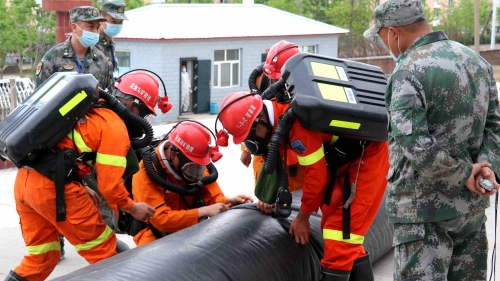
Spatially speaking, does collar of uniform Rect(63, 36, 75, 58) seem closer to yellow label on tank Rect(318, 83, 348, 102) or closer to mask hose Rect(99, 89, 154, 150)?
mask hose Rect(99, 89, 154, 150)

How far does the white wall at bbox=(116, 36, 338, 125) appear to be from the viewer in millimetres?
20812

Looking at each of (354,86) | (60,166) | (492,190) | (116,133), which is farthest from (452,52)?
(60,166)

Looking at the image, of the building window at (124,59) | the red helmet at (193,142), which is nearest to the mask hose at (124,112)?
the red helmet at (193,142)

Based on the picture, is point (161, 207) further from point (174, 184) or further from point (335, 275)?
point (335, 275)

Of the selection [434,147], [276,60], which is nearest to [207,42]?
[276,60]

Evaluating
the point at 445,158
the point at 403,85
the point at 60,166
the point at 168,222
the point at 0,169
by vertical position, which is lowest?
the point at 0,169

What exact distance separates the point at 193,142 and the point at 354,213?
1.08m

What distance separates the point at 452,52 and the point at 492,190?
2.07 ft

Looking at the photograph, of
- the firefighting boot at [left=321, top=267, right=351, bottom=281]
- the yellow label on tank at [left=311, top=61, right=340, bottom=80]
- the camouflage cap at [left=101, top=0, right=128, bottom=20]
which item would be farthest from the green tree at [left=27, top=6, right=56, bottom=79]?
the firefighting boot at [left=321, top=267, right=351, bottom=281]

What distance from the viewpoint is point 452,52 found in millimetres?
3189

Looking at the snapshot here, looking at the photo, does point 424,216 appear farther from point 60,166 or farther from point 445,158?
point 60,166

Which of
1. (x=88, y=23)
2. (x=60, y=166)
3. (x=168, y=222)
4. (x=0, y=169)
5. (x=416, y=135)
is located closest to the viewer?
(x=416, y=135)

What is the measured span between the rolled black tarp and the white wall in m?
16.0

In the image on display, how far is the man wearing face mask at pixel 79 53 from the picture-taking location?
566 centimetres
